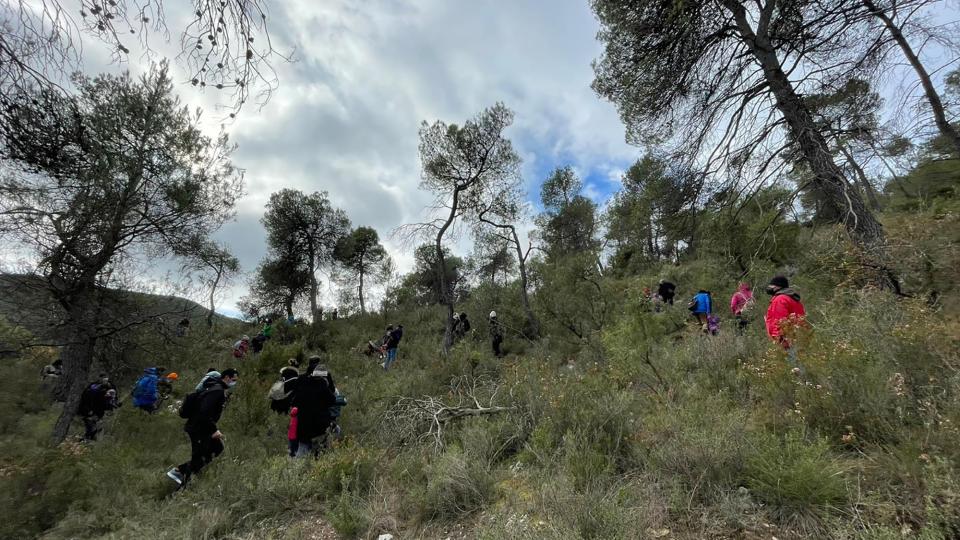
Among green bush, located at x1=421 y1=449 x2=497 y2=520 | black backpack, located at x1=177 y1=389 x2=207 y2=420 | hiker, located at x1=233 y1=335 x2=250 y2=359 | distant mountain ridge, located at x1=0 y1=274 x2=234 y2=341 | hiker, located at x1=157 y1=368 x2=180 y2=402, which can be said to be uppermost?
distant mountain ridge, located at x1=0 y1=274 x2=234 y2=341

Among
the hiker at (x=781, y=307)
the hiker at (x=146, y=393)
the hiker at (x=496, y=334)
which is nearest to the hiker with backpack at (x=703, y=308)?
the hiker at (x=781, y=307)

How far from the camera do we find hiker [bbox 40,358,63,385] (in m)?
11.8

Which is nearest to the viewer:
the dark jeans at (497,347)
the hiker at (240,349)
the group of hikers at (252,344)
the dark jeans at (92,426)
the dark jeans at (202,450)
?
the dark jeans at (202,450)

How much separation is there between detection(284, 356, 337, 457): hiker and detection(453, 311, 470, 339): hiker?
9146 mm

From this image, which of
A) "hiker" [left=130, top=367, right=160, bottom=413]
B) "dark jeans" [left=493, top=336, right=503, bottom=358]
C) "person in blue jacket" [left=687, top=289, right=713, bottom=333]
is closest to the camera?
"person in blue jacket" [left=687, top=289, right=713, bottom=333]

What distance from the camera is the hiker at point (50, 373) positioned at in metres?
11.8

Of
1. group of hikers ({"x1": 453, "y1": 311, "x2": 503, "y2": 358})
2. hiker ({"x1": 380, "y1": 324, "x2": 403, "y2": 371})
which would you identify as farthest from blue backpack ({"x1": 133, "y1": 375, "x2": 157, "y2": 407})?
group of hikers ({"x1": 453, "y1": 311, "x2": 503, "y2": 358})

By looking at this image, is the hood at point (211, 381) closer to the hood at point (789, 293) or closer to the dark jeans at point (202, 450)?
the dark jeans at point (202, 450)

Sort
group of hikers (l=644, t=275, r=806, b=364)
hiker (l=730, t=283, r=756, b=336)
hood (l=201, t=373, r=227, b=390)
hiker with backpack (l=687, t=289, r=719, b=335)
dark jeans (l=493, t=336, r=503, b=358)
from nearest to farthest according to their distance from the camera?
group of hikers (l=644, t=275, r=806, b=364)
hood (l=201, t=373, r=227, b=390)
hiker (l=730, t=283, r=756, b=336)
hiker with backpack (l=687, t=289, r=719, b=335)
dark jeans (l=493, t=336, r=503, b=358)

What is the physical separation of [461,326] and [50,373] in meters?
13.3

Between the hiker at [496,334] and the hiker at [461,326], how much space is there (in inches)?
80.5

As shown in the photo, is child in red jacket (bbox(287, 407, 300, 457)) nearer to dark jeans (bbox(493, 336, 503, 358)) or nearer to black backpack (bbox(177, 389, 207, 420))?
black backpack (bbox(177, 389, 207, 420))

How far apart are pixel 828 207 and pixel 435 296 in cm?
3014

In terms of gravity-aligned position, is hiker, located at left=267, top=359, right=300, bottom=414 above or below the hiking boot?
above
